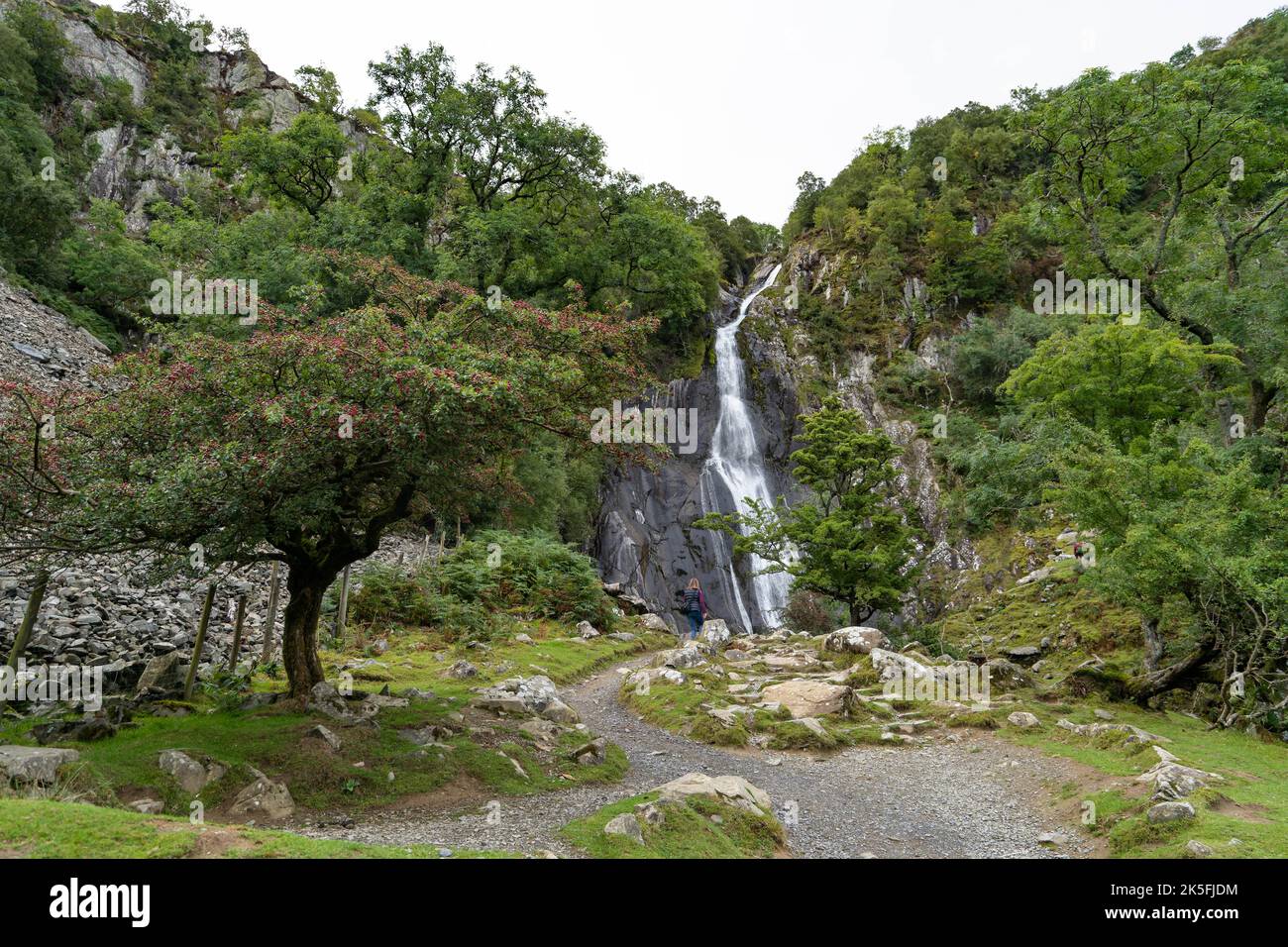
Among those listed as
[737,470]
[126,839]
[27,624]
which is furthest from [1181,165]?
[27,624]

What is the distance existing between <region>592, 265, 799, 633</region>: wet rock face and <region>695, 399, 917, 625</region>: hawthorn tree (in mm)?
11207

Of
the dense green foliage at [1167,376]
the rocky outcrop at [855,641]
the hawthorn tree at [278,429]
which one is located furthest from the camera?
the rocky outcrop at [855,641]

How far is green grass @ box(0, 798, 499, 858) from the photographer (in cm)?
422

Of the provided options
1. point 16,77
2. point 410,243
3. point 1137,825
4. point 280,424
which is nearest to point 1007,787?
point 1137,825

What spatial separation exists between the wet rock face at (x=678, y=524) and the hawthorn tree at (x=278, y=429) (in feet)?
73.5

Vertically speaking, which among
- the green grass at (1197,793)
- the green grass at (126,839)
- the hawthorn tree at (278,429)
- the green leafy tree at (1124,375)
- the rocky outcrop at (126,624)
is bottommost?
the green grass at (1197,793)

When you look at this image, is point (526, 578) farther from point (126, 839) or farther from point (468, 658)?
point (126, 839)

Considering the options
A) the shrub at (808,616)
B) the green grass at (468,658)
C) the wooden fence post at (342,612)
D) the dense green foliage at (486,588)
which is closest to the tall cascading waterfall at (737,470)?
the shrub at (808,616)

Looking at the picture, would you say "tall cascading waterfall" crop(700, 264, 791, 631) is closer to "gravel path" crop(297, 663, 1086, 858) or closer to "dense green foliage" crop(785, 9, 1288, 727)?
"dense green foliage" crop(785, 9, 1288, 727)

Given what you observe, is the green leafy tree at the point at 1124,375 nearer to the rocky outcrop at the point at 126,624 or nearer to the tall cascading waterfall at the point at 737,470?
the tall cascading waterfall at the point at 737,470

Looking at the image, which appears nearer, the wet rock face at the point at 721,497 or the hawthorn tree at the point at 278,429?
the hawthorn tree at the point at 278,429

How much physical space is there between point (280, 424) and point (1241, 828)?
10.8m

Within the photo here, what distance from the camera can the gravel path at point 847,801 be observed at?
24.0 ft

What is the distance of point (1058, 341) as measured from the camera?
66.0ft
